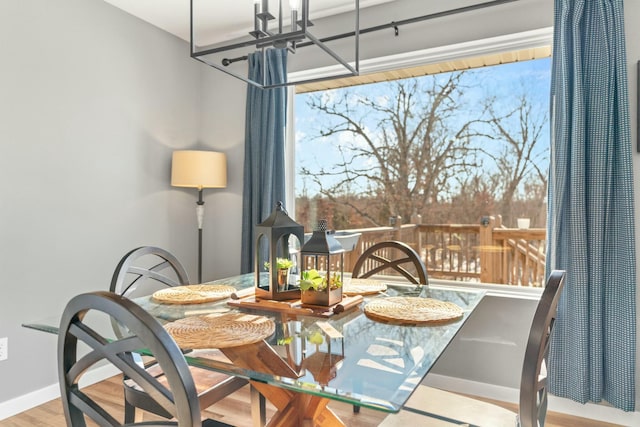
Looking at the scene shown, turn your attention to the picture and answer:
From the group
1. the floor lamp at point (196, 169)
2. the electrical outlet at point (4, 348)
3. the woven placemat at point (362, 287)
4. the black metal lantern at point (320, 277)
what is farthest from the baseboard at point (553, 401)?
the electrical outlet at point (4, 348)

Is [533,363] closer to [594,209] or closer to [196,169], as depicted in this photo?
[594,209]

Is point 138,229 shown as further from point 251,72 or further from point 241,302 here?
point 241,302

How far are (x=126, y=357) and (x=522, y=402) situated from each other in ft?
3.48

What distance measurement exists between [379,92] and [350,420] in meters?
2.17

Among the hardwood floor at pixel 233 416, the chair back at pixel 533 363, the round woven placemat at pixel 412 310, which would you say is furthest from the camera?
the hardwood floor at pixel 233 416

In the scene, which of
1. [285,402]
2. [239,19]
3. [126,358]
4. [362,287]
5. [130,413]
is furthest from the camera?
[239,19]

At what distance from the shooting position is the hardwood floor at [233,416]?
Answer: 2.39m

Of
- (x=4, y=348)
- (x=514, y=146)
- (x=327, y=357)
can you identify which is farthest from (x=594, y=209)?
(x=4, y=348)

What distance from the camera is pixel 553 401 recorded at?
2537mm

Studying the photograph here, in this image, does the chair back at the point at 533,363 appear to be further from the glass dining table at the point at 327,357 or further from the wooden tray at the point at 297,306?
the wooden tray at the point at 297,306

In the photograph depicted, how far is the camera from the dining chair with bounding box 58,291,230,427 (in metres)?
0.93

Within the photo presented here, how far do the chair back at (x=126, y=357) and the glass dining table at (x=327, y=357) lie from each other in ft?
0.66

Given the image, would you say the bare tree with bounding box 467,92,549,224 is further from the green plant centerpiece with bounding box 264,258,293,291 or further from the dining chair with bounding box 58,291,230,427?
the dining chair with bounding box 58,291,230,427

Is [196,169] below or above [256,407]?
above
